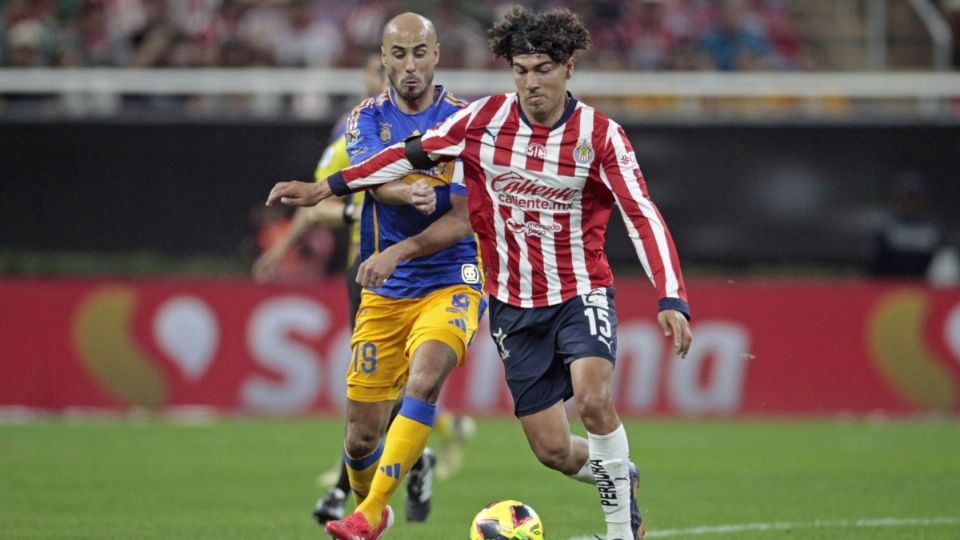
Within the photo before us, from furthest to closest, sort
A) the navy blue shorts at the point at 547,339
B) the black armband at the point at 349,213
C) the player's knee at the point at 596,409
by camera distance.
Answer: the black armband at the point at 349,213, the navy blue shorts at the point at 547,339, the player's knee at the point at 596,409

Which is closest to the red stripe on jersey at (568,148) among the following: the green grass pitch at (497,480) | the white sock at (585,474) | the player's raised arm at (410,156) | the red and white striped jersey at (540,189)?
the red and white striped jersey at (540,189)

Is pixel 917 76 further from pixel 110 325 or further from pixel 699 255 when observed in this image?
pixel 110 325

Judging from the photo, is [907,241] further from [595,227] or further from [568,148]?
[568,148]

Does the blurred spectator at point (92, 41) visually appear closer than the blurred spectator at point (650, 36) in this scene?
Yes

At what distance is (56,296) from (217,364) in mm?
1917

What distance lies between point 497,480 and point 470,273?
391 cm

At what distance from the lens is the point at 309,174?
18.9 meters

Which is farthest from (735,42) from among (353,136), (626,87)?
(353,136)

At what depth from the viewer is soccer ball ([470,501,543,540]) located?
722 cm

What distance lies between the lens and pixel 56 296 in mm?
16938

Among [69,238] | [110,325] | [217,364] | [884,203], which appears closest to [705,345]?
[884,203]

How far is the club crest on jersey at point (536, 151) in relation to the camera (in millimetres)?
7145

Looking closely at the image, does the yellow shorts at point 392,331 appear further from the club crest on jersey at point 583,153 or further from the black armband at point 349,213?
the black armband at point 349,213

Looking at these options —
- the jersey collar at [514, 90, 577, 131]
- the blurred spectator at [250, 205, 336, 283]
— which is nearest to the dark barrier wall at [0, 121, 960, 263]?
the blurred spectator at [250, 205, 336, 283]
